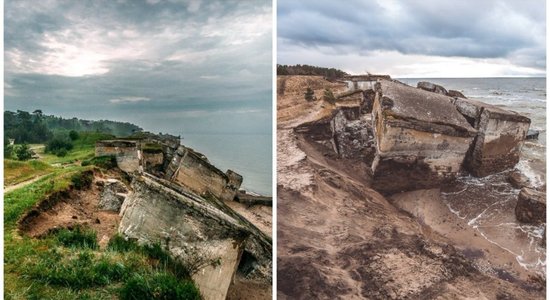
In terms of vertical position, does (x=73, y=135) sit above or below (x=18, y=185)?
above

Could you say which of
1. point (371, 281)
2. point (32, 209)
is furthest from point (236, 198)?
point (32, 209)

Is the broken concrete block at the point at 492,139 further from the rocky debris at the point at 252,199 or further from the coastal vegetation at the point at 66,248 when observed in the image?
the coastal vegetation at the point at 66,248

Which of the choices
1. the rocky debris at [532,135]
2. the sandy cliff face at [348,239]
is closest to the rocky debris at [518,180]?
the rocky debris at [532,135]

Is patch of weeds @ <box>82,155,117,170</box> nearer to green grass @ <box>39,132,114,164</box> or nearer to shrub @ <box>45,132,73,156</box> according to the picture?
green grass @ <box>39,132,114,164</box>

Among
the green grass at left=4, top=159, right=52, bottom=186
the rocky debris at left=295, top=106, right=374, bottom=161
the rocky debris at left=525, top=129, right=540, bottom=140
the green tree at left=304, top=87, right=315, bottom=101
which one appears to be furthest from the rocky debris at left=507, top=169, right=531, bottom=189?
the green grass at left=4, top=159, right=52, bottom=186

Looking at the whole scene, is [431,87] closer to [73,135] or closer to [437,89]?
[437,89]

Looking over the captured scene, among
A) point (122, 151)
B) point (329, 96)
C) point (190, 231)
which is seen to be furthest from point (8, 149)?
point (329, 96)

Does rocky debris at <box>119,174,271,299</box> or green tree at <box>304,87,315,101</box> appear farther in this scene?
green tree at <box>304,87,315,101</box>
